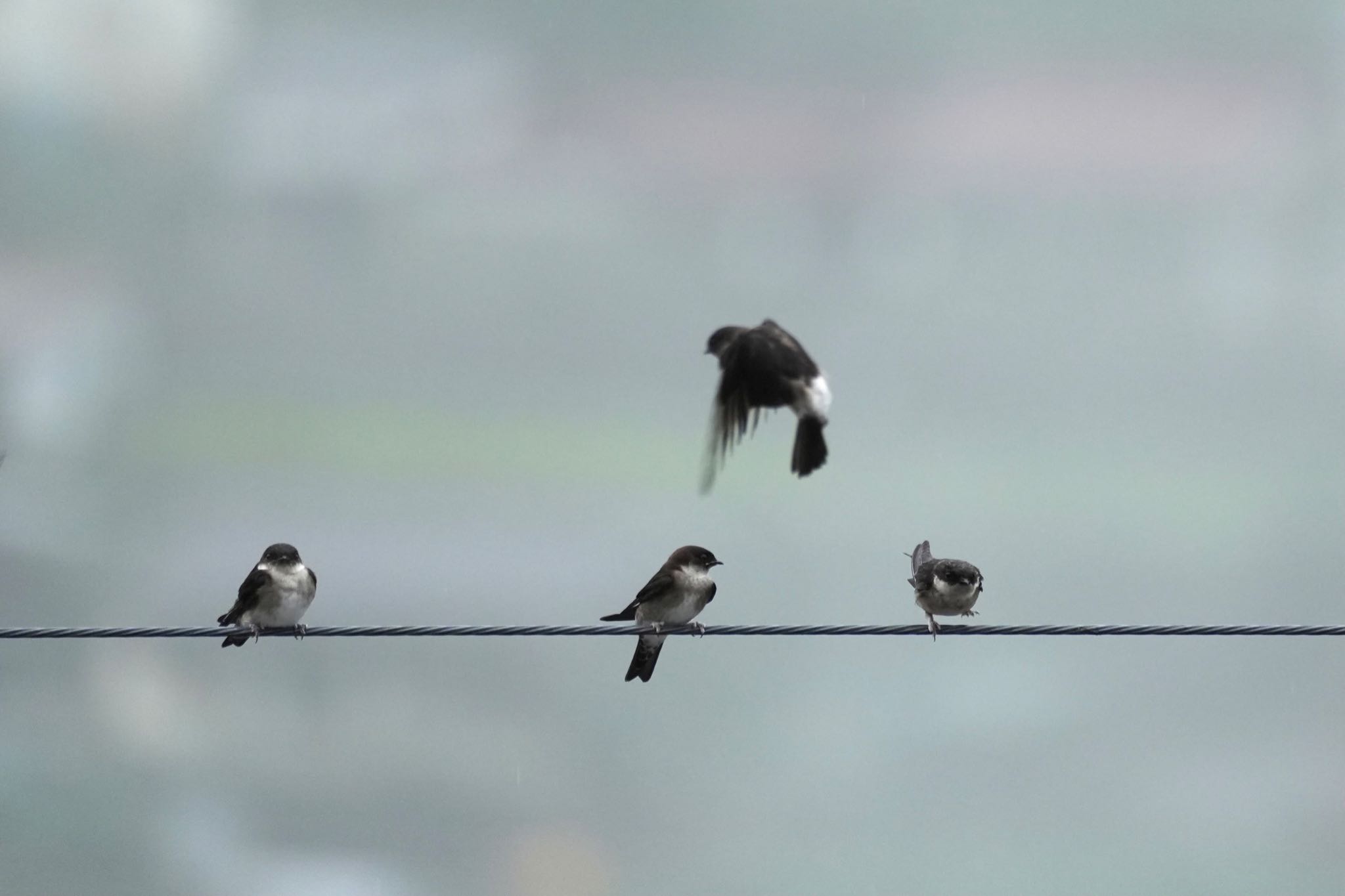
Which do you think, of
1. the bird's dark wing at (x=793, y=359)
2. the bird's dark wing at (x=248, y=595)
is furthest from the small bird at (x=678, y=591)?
the bird's dark wing at (x=793, y=359)

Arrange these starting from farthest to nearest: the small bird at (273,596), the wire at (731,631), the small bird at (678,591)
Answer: the small bird at (678,591) → the small bird at (273,596) → the wire at (731,631)

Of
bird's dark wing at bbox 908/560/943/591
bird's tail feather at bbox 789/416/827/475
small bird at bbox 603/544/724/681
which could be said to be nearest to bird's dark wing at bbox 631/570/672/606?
small bird at bbox 603/544/724/681

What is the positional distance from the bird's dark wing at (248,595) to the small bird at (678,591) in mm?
2455

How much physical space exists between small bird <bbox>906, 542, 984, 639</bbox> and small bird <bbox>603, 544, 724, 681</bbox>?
145 centimetres

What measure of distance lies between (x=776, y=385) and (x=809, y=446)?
18.5 inches

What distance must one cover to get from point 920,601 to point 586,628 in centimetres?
455

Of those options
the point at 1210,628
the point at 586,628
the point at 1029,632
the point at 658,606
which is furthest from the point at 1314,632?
the point at 658,606

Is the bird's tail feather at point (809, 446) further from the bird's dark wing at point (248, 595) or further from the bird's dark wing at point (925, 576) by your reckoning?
the bird's dark wing at point (248, 595)

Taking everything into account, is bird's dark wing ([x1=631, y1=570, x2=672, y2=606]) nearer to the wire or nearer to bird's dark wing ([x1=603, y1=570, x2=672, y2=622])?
bird's dark wing ([x1=603, y1=570, x2=672, y2=622])

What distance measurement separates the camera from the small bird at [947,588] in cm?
1200

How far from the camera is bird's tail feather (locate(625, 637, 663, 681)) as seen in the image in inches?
519

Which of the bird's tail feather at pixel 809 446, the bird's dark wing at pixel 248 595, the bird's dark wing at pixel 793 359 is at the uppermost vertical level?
the bird's dark wing at pixel 793 359

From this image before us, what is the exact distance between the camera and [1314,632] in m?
8.35

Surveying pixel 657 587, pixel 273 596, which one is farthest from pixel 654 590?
pixel 273 596
